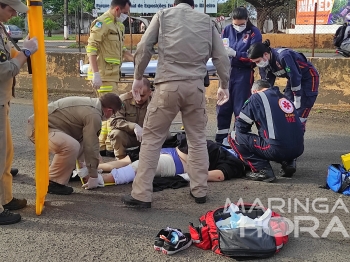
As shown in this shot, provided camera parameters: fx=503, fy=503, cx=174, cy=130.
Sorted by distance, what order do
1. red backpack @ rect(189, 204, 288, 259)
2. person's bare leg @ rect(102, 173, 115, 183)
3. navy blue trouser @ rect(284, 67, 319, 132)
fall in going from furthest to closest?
navy blue trouser @ rect(284, 67, 319, 132)
person's bare leg @ rect(102, 173, 115, 183)
red backpack @ rect(189, 204, 288, 259)

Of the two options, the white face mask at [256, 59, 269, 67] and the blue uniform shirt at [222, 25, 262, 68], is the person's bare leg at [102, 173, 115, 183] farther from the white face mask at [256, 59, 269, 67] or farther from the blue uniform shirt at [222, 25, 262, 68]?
the blue uniform shirt at [222, 25, 262, 68]

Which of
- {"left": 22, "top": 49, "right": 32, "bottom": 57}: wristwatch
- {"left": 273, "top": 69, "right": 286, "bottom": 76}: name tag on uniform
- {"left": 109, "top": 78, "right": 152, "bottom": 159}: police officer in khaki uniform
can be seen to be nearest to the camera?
{"left": 22, "top": 49, "right": 32, "bottom": 57}: wristwatch

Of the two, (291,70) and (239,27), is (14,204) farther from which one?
(239,27)

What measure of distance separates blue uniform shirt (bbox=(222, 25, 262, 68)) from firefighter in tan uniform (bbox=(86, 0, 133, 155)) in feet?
4.75

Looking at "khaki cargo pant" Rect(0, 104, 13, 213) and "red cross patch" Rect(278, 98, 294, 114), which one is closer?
"khaki cargo pant" Rect(0, 104, 13, 213)

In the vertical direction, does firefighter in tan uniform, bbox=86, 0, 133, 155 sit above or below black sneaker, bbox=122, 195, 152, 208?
above

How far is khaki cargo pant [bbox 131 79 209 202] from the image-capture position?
4375mm

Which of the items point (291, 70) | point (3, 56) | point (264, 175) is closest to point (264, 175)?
point (264, 175)

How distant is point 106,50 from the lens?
6.36m

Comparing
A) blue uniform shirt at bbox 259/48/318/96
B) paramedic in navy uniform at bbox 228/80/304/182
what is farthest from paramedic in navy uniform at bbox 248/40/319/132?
paramedic in navy uniform at bbox 228/80/304/182

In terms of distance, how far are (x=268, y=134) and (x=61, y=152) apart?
2159mm

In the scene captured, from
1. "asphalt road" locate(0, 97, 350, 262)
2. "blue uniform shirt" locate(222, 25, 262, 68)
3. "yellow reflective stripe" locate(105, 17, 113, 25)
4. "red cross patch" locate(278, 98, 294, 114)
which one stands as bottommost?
"asphalt road" locate(0, 97, 350, 262)

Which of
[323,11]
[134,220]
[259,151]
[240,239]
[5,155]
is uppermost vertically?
[323,11]

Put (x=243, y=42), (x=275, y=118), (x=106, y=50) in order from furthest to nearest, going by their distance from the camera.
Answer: (x=243, y=42)
(x=106, y=50)
(x=275, y=118)
